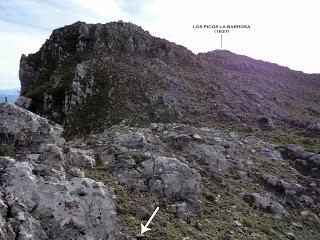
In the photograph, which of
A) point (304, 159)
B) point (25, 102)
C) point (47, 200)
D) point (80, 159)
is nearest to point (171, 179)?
point (80, 159)

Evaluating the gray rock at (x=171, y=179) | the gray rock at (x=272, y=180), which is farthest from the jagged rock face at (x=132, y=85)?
the gray rock at (x=171, y=179)

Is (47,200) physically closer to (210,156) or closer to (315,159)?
(210,156)

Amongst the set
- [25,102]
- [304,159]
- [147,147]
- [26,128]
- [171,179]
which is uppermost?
[26,128]

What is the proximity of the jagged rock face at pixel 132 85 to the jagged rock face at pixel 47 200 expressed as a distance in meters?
18.7

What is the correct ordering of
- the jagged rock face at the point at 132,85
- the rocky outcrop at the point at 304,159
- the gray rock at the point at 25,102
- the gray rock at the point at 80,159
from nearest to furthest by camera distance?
the gray rock at the point at 80,159, the rocky outcrop at the point at 304,159, the jagged rock face at the point at 132,85, the gray rock at the point at 25,102

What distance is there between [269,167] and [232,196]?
748 cm

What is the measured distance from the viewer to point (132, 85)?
1636 inches

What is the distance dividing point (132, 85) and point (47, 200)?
28.8 metres

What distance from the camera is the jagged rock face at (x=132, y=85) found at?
38312 millimetres

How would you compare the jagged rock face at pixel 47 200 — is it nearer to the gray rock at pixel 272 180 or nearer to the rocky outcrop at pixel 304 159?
the gray rock at pixel 272 180

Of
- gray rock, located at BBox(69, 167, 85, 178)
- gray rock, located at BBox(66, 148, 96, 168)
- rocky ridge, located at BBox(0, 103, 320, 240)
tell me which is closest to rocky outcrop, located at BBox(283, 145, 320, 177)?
rocky ridge, located at BBox(0, 103, 320, 240)

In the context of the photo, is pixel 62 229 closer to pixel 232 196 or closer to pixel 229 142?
pixel 232 196

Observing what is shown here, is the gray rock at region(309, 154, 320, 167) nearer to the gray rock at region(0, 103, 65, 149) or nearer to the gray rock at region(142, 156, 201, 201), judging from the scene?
the gray rock at region(142, 156, 201, 201)

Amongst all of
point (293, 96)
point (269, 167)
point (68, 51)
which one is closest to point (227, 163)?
point (269, 167)
